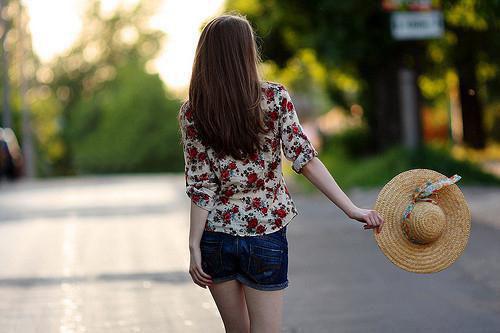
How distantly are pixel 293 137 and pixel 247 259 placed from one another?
0.48 m

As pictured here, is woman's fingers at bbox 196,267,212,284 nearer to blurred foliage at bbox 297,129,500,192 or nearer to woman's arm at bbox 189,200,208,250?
woman's arm at bbox 189,200,208,250

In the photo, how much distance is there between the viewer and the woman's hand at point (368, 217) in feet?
15.1

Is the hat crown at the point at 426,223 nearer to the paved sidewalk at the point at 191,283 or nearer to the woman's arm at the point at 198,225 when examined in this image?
the woman's arm at the point at 198,225

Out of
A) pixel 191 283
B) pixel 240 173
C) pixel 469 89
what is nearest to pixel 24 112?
pixel 469 89

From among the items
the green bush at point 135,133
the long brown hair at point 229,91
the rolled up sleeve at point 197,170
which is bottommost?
the green bush at point 135,133

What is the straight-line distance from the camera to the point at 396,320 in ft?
25.8

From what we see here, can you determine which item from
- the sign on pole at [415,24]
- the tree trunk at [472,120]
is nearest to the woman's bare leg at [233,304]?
the sign on pole at [415,24]

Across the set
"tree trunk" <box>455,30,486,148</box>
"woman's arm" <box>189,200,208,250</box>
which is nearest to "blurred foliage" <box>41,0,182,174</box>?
"tree trunk" <box>455,30,486,148</box>

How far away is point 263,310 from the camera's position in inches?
176

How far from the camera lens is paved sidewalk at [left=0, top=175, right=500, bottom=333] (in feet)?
26.3

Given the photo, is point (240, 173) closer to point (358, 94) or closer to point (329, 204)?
point (329, 204)

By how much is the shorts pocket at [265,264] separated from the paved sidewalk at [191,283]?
3142mm

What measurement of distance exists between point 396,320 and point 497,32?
1777 cm

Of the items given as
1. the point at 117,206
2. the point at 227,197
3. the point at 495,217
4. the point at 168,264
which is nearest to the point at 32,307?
the point at 168,264
